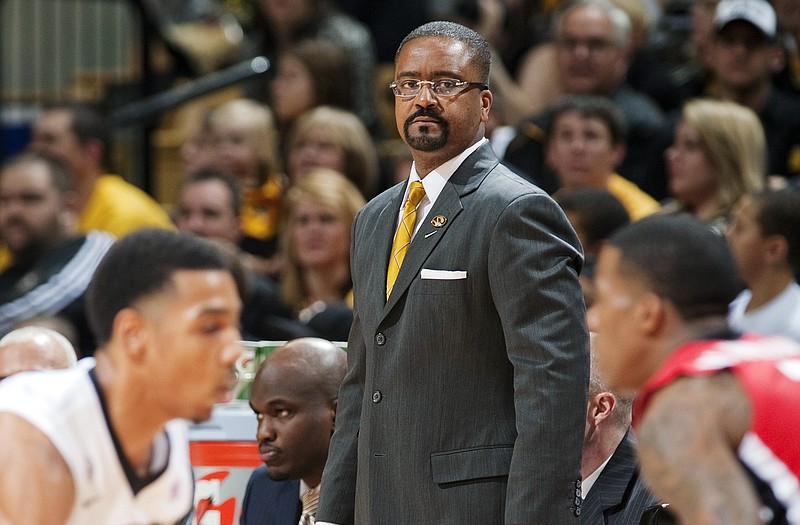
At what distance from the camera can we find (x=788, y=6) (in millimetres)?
8492

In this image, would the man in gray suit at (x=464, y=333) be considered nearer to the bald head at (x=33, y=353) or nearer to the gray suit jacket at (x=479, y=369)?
the gray suit jacket at (x=479, y=369)

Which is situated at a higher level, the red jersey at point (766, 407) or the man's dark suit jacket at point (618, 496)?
the red jersey at point (766, 407)

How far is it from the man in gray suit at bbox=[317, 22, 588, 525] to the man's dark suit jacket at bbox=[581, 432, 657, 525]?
0.61 meters

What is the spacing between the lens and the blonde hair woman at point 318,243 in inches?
278

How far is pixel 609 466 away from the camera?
15.0 feet

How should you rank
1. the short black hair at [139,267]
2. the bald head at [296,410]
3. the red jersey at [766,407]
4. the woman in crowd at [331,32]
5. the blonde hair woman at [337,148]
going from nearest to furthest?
the red jersey at [766,407] → the short black hair at [139,267] → the bald head at [296,410] → the blonde hair woman at [337,148] → the woman in crowd at [331,32]

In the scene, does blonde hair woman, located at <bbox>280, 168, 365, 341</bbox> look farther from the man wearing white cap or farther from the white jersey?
the white jersey

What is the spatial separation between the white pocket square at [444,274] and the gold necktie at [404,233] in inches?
5.1

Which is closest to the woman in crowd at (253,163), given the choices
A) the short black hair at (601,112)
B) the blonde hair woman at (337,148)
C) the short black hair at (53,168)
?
the blonde hair woman at (337,148)

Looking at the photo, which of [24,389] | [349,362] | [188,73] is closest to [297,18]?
[188,73]

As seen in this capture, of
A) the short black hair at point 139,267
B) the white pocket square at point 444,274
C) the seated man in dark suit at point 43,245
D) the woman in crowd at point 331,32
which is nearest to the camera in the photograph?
the short black hair at point 139,267

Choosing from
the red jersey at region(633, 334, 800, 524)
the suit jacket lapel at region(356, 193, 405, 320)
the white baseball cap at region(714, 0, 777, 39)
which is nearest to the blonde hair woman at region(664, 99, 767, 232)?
the white baseball cap at region(714, 0, 777, 39)

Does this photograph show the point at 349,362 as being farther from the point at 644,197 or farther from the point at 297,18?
the point at 297,18

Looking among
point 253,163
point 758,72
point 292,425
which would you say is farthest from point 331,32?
point 292,425
